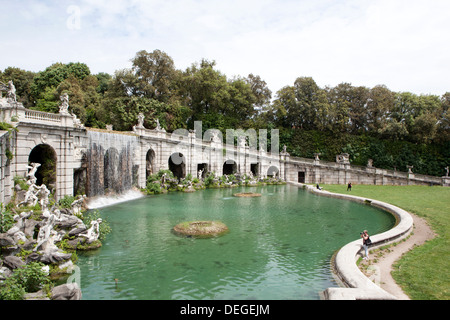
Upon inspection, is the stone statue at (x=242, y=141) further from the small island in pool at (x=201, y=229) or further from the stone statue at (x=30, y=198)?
the stone statue at (x=30, y=198)

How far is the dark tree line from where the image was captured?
43.1m

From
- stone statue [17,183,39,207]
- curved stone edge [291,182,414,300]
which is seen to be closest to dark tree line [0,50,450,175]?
stone statue [17,183,39,207]

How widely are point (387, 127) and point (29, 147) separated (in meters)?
46.3

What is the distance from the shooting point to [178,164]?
38.4m

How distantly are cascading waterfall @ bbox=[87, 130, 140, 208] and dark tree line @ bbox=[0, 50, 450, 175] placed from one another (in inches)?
510

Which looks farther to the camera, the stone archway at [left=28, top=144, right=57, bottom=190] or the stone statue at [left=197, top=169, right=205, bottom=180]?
the stone statue at [left=197, top=169, right=205, bottom=180]

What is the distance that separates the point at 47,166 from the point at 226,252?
15348mm

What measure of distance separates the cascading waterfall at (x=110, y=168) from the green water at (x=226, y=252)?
2812 mm

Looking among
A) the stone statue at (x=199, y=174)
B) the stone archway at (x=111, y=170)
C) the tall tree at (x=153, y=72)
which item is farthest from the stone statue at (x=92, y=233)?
the tall tree at (x=153, y=72)

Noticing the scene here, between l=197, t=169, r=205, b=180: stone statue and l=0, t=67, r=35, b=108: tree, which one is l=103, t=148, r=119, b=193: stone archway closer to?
l=197, t=169, r=205, b=180: stone statue

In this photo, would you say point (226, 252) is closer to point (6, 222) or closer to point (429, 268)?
point (429, 268)

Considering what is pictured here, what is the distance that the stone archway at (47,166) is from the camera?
69.7ft

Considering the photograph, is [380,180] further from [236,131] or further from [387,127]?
[236,131]
